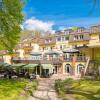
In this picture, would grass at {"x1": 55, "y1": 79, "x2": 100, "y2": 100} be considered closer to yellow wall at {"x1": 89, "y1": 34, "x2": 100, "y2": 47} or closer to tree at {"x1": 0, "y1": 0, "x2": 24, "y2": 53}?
tree at {"x1": 0, "y1": 0, "x2": 24, "y2": 53}

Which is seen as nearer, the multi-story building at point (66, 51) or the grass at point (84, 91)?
the grass at point (84, 91)

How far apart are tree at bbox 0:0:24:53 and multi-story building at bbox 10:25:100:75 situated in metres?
15.7

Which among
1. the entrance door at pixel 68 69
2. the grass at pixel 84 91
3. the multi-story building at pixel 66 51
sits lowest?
the grass at pixel 84 91

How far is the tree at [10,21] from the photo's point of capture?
3691 cm

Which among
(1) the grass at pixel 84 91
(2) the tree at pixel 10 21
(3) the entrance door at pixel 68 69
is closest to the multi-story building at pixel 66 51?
(3) the entrance door at pixel 68 69

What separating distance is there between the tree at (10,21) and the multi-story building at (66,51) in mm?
15663

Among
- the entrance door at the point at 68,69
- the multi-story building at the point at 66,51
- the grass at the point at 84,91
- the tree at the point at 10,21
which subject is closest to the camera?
the grass at the point at 84,91

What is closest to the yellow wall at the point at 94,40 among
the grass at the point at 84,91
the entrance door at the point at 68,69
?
the entrance door at the point at 68,69

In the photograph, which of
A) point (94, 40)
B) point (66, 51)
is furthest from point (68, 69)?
point (94, 40)

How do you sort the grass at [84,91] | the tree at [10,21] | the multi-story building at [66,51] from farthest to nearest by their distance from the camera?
the multi-story building at [66,51] < the tree at [10,21] < the grass at [84,91]

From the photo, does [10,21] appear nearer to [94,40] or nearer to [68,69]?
[94,40]

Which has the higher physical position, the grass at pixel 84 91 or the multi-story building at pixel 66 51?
the multi-story building at pixel 66 51

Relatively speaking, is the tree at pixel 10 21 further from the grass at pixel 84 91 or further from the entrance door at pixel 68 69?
the entrance door at pixel 68 69

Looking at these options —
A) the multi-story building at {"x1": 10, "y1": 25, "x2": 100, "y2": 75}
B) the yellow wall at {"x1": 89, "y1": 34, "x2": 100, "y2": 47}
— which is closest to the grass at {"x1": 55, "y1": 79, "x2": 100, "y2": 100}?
the multi-story building at {"x1": 10, "y1": 25, "x2": 100, "y2": 75}
